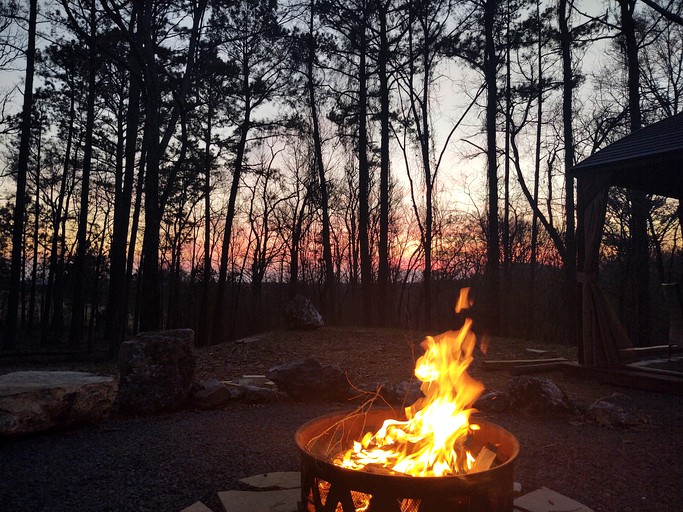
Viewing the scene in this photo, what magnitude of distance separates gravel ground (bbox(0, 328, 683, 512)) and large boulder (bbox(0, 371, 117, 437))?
15cm

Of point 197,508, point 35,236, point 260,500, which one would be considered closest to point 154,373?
point 197,508

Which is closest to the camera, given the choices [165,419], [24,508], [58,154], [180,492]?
[24,508]

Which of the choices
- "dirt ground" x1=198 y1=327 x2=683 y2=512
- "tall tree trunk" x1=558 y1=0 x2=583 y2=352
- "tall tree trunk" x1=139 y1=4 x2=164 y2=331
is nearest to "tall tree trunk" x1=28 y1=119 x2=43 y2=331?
"tall tree trunk" x1=139 y1=4 x2=164 y2=331

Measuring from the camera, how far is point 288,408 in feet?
18.7

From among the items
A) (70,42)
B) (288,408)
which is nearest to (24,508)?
(288,408)

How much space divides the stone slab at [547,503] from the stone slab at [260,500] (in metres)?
1.45

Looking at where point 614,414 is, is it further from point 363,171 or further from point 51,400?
point 363,171

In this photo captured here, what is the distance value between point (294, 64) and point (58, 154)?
455 inches

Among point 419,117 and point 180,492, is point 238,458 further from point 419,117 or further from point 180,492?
point 419,117

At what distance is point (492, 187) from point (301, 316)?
7078 mm

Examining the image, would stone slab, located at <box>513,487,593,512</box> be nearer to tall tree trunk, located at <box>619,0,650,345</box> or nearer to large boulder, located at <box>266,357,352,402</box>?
large boulder, located at <box>266,357,352,402</box>

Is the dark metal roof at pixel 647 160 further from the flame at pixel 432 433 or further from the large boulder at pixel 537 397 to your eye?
the flame at pixel 432 433

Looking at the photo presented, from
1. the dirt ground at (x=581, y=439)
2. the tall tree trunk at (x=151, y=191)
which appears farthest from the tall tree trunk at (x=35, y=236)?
the dirt ground at (x=581, y=439)

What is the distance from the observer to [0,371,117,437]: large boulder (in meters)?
4.11
